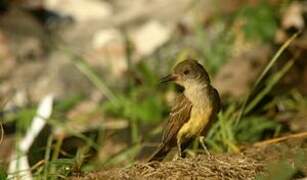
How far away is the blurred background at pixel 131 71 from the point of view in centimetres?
885

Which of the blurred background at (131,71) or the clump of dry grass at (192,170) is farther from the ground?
the blurred background at (131,71)

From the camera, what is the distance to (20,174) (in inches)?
299

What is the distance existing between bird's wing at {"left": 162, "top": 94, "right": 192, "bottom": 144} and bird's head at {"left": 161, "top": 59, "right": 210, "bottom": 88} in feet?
0.46

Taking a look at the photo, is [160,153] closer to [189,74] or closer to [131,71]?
[189,74]

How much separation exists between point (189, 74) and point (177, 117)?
41 cm

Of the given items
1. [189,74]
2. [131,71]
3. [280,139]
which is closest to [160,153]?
[189,74]

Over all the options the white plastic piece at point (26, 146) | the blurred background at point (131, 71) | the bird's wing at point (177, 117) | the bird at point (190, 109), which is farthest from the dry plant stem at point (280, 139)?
the white plastic piece at point (26, 146)

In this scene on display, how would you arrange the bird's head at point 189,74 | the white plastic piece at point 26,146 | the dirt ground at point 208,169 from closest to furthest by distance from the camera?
1. the dirt ground at point 208,169
2. the white plastic piece at point 26,146
3. the bird's head at point 189,74

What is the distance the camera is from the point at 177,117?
738 cm

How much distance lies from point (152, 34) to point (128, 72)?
83.8 inches

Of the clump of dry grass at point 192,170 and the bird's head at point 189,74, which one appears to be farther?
the bird's head at point 189,74

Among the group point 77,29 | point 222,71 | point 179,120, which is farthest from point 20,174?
point 77,29

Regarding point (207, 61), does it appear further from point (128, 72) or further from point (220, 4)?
point (220, 4)

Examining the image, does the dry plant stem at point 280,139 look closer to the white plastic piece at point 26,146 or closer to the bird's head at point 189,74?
the bird's head at point 189,74
